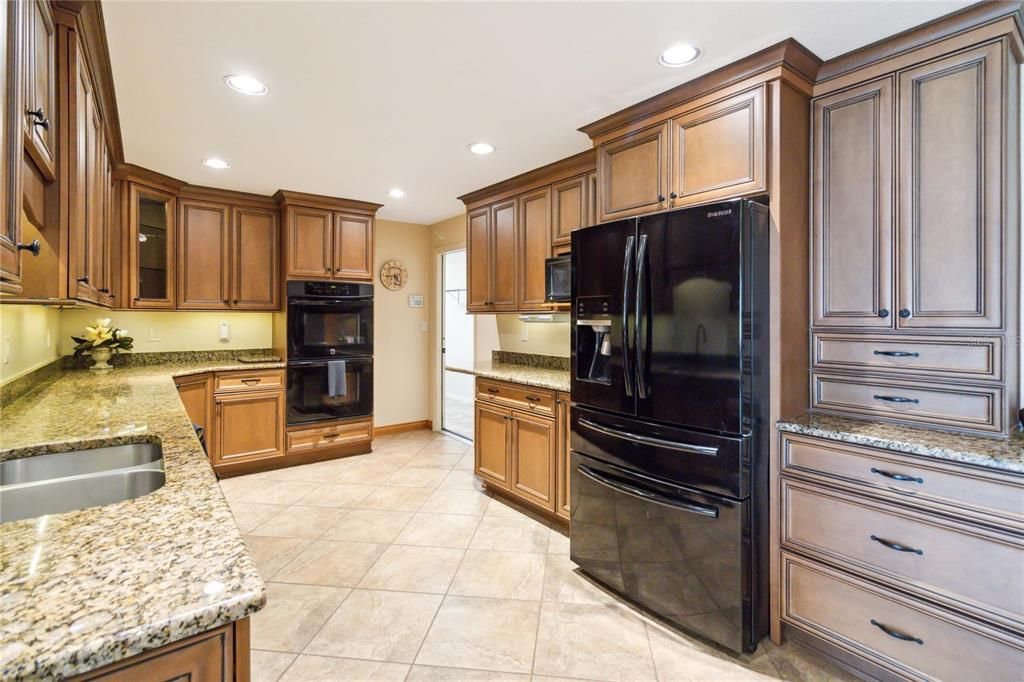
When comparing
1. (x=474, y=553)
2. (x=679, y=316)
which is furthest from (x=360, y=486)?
(x=679, y=316)

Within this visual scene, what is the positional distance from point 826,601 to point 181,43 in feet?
10.9

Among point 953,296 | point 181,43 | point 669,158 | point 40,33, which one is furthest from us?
point 669,158

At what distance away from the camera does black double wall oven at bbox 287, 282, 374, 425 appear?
Answer: 4293 mm

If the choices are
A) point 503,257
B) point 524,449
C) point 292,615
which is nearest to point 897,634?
point 524,449

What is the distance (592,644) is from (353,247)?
150 inches

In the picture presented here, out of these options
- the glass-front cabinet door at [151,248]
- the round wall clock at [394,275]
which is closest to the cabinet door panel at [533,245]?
the round wall clock at [394,275]

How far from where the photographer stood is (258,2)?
1704 mm

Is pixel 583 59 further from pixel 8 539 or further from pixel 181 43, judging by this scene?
pixel 8 539

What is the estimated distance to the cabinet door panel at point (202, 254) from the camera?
4043 millimetres

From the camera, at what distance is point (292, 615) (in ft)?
7.17

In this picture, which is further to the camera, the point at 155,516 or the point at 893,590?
the point at 893,590

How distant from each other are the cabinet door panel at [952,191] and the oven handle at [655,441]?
0.91m

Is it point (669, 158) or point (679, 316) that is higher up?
point (669, 158)

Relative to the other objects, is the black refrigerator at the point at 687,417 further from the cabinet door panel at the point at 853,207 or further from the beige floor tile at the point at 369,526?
the beige floor tile at the point at 369,526
